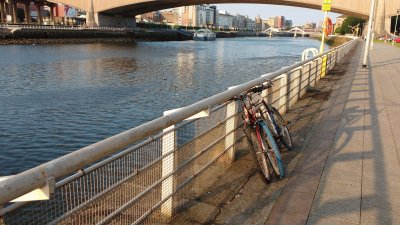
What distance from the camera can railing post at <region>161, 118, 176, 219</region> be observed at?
11.0ft

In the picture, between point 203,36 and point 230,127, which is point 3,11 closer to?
point 203,36

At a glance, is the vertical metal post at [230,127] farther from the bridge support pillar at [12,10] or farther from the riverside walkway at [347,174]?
the bridge support pillar at [12,10]

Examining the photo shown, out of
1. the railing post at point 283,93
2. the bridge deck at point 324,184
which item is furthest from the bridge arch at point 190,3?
the bridge deck at point 324,184

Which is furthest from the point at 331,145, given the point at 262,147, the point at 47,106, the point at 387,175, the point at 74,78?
the point at 74,78

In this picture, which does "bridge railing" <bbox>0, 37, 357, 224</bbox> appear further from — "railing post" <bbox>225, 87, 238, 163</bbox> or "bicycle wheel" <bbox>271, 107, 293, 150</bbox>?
"bicycle wheel" <bbox>271, 107, 293, 150</bbox>

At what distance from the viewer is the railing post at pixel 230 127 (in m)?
4.72

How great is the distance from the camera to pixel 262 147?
14.0 feet

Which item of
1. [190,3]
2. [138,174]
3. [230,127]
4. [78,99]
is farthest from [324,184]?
[190,3]

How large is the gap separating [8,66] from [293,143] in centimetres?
2452

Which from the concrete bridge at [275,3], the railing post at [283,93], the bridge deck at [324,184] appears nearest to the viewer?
the bridge deck at [324,184]

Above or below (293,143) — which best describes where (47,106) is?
below

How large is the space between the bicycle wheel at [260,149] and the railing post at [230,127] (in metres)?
0.47

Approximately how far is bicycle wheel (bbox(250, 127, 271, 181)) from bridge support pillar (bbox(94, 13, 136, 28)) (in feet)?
245

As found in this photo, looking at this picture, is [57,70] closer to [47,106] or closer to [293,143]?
[47,106]
